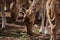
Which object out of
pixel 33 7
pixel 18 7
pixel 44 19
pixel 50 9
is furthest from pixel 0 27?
pixel 50 9

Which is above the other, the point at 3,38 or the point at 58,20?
the point at 58,20

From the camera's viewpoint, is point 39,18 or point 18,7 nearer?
point 18,7

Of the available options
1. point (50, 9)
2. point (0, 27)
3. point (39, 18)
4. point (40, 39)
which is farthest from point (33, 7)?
point (39, 18)

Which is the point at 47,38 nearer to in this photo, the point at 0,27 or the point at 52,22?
the point at 52,22

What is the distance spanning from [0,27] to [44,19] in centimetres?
133

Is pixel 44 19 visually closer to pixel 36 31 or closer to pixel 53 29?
pixel 36 31

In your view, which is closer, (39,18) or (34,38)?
(34,38)

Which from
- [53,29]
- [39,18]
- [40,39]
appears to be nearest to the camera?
[53,29]

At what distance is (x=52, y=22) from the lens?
4637mm

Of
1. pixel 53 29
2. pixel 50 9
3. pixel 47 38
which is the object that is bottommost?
pixel 47 38

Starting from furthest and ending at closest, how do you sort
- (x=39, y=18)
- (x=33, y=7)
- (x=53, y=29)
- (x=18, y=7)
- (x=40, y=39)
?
(x=39, y=18) → (x=18, y=7) → (x=40, y=39) → (x=33, y=7) → (x=53, y=29)

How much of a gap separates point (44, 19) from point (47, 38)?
83 cm

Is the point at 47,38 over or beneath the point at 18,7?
beneath

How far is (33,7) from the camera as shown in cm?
487
